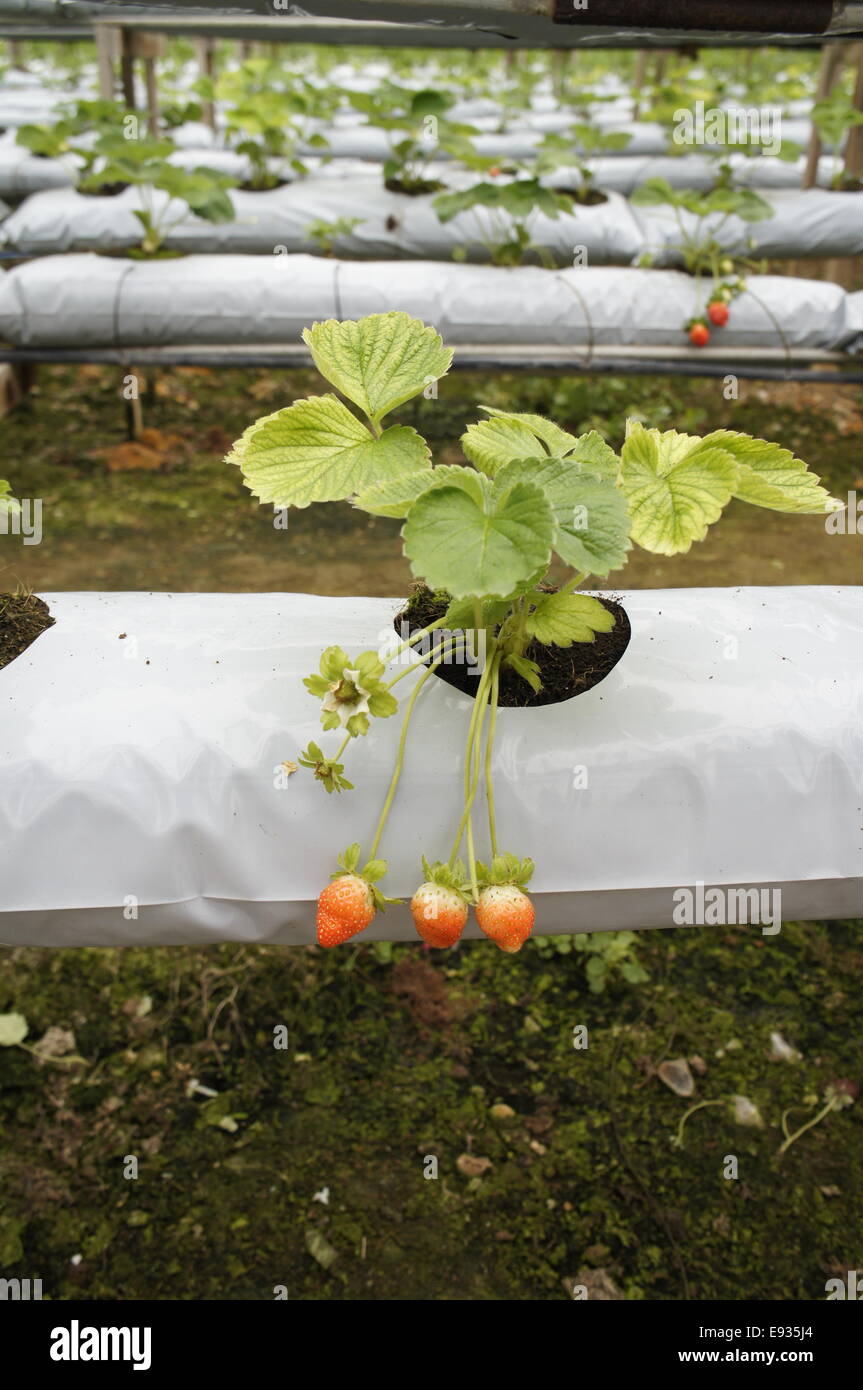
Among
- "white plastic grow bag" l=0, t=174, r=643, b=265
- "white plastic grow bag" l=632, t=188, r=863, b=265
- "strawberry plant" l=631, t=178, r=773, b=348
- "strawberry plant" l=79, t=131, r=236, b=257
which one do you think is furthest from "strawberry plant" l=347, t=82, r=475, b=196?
"strawberry plant" l=631, t=178, r=773, b=348

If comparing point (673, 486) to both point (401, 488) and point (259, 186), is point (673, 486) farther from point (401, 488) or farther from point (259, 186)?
point (259, 186)

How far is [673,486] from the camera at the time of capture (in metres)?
1.29

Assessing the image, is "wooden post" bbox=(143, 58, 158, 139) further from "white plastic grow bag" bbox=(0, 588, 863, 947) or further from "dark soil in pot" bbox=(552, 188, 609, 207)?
"white plastic grow bag" bbox=(0, 588, 863, 947)

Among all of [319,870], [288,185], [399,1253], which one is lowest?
[399,1253]

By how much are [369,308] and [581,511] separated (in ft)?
10.0

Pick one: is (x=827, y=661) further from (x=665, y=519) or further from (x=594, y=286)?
(x=594, y=286)

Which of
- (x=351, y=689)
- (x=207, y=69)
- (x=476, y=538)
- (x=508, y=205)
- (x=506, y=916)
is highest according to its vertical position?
(x=207, y=69)

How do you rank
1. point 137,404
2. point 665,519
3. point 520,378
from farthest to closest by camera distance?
point 520,378 → point 137,404 → point 665,519

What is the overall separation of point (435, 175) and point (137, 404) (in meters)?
2.37

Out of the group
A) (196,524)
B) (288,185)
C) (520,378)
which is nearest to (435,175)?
(288,185)

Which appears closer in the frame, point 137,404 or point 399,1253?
point 399,1253

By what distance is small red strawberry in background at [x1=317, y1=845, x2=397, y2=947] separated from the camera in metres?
1.19

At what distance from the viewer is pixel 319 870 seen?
1.38 metres

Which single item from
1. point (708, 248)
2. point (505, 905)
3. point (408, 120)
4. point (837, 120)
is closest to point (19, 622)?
point (505, 905)
